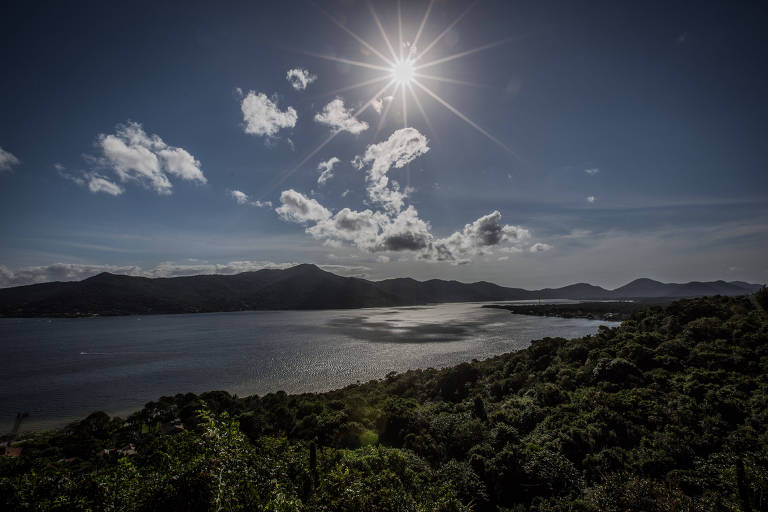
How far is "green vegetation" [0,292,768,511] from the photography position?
6.13m

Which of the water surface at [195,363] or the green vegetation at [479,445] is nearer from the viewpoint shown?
the green vegetation at [479,445]

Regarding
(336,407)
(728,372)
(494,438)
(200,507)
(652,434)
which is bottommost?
(336,407)

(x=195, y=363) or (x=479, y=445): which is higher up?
(x=479, y=445)

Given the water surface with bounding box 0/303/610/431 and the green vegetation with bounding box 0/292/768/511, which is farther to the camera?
the water surface with bounding box 0/303/610/431

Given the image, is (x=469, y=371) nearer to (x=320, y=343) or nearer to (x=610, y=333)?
(x=610, y=333)

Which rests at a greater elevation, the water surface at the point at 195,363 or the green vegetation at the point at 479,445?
the green vegetation at the point at 479,445

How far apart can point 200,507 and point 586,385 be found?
32600 millimetres

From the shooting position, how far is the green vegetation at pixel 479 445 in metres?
6.13

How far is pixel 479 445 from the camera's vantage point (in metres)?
18.2

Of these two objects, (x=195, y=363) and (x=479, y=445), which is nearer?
(x=479, y=445)

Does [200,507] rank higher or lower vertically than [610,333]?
higher

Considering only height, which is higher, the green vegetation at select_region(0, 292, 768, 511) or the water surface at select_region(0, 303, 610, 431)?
the green vegetation at select_region(0, 292, 768, 511)

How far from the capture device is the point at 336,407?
30.5 m

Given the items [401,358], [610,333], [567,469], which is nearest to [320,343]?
[401,358]
